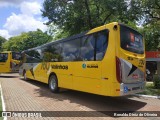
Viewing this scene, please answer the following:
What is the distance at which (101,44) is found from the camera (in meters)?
9.30

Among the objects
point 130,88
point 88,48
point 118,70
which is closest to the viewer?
point 118,70

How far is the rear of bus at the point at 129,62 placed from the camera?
8672mm

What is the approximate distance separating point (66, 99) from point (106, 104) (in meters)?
2.11

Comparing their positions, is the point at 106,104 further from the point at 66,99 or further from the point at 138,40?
the point at 138,40

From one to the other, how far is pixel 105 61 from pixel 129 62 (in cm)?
94

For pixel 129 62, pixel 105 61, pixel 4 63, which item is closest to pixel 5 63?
pixel 4 63

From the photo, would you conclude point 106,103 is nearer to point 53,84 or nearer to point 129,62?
point 129,62

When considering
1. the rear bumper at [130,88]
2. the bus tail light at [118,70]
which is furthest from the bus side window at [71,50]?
the rear bumper at [130,88]

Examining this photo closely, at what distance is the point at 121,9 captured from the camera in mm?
15203

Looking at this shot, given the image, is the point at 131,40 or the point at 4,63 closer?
the point at 131,40

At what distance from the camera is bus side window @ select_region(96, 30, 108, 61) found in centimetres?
910

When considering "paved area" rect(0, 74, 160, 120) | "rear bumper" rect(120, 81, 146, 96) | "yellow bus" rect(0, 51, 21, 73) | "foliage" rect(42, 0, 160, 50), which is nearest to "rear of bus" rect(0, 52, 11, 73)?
"yellow bus" rect(0, 51, 21, 73)

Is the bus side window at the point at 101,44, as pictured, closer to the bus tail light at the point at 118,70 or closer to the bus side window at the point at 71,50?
the bus tail light at the point at 118,70

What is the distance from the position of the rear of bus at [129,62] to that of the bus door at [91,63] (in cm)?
69
